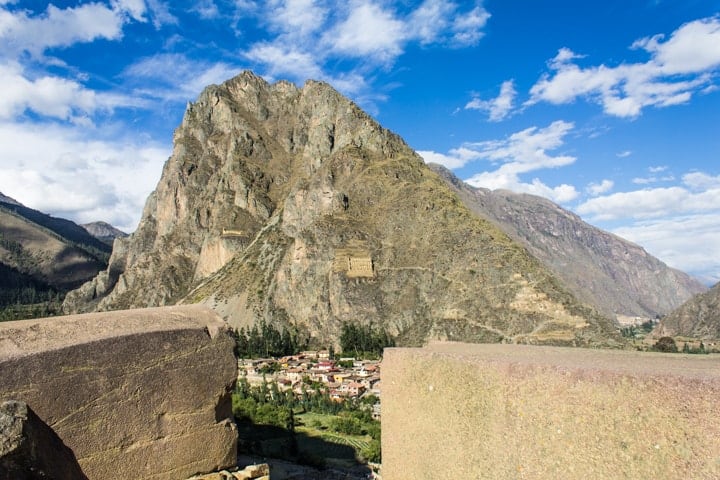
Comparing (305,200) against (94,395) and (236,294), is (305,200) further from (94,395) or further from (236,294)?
(94,395)

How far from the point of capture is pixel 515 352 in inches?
257

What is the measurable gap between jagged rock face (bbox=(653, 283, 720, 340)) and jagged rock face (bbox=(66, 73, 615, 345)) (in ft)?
261

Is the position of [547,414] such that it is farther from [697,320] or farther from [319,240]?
[697,320]

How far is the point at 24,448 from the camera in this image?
395 cm

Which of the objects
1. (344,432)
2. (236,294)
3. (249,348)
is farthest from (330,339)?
(344,432)

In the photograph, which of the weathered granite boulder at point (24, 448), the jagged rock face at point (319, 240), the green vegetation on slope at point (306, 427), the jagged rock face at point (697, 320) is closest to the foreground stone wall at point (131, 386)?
the weathered granite boulder at point (24, 448)

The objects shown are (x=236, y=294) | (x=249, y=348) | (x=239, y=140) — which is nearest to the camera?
(x=249, y=348)

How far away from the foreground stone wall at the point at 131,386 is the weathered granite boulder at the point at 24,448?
1.30 m

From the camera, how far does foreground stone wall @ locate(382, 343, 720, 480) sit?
440 cm

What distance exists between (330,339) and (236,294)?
24.5m

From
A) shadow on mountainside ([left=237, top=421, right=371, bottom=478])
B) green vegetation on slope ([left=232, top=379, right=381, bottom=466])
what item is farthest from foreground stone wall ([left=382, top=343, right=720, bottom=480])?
green vegetation on slope ([left=232, top=379, right=381, bottom=466])

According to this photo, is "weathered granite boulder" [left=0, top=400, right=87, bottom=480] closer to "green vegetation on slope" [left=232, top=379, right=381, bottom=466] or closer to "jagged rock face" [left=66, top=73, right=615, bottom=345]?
"green vegetation on slope" [left=232, top=379, right=381, bottom=466]

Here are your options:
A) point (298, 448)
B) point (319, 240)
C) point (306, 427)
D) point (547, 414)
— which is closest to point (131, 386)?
point (547, 414)

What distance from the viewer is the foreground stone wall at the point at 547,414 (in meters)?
4.40
